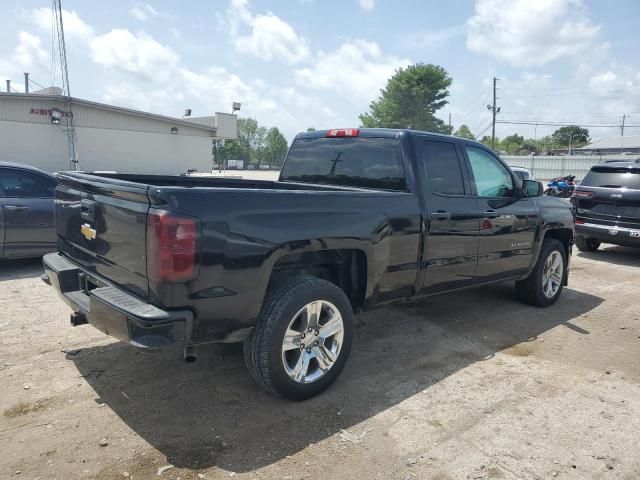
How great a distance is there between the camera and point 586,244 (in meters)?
10.3

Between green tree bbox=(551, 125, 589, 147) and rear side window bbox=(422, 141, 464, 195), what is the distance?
111342mm

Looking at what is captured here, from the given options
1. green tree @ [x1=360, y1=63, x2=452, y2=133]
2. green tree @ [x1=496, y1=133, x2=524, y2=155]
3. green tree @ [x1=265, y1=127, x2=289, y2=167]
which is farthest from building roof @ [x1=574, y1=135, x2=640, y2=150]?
green tree @ [x1=265, y1=127, x2=289, y2=167]

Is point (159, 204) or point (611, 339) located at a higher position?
point (159, 204)

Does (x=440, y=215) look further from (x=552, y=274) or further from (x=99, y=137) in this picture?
(x=99, y=137)

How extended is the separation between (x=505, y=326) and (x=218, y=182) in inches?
133

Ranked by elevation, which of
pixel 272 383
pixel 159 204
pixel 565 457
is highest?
pixel 159 204

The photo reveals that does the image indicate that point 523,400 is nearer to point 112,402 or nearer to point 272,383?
point 272,383

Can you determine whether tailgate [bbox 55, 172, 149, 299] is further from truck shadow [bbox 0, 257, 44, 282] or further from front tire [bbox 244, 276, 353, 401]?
truck shadow [bbox 0, 257, 44, 282]

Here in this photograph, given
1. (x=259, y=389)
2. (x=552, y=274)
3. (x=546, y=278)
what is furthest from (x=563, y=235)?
(x=259, y=389)

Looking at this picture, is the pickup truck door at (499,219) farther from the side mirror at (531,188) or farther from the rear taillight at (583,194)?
the rear taillight at (583,194)

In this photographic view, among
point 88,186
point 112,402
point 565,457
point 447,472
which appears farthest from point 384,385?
point 88,186

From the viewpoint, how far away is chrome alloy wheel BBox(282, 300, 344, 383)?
11.0 feet

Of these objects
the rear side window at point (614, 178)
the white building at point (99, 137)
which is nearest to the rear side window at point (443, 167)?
the rear side window at point (614, 178)

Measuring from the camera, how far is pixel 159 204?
2.73 m
